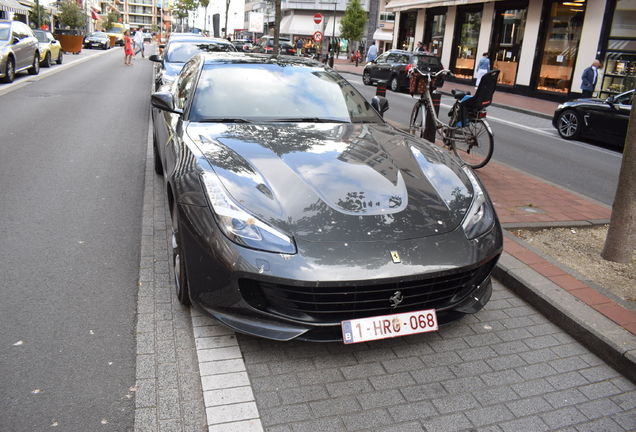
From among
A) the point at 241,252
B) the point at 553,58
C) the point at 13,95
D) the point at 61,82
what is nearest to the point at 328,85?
the point at 241,252

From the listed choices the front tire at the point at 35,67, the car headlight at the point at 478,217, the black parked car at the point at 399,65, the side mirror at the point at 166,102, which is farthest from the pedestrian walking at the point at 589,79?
the front tire at the point at 35,67

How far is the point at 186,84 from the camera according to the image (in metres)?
4.82

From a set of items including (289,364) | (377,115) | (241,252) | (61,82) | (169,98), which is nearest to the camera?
(241,252)

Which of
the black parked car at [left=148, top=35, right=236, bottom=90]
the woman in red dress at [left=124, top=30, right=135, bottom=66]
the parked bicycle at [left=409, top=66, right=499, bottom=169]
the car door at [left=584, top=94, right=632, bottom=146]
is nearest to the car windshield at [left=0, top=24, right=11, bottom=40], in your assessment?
the black parked car at [left=148, top=35, right=236, bottom=90]

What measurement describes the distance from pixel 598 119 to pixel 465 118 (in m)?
5.79

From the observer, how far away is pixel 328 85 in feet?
15.9

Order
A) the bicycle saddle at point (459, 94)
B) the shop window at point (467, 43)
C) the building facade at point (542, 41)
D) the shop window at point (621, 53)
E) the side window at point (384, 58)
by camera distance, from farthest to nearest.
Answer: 1. the shop window at point (467, 43)
2. the side window at point (384, 58)
3. the building facade at point (542, 41)
4. the shop window at point (621, 53)
5. the bicycle saddle at point (459, 94)

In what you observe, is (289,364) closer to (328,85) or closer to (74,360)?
(74,360)

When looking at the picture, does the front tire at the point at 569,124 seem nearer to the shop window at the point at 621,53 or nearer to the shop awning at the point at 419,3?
the shop window at the point at 621,53

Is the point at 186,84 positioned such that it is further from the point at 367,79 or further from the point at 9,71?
the point at 367,79

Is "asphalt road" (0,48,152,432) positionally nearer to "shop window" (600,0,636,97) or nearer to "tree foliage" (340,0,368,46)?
"shop window" (600,0,636,97)

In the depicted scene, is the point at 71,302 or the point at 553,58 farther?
the point at 553,58

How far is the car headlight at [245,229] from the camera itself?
275cm

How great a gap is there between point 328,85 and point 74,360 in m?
3.11
